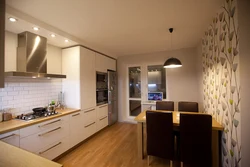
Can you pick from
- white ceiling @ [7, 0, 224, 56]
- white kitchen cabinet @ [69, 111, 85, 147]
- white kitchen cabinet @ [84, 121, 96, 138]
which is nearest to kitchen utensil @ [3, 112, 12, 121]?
white kitchen cabinet @ [69, 111, 85, 147]

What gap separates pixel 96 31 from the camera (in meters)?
2.35

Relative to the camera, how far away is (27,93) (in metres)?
2.28

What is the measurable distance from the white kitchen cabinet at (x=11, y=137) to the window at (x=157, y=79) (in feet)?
11.2

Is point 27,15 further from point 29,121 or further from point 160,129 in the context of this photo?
point 160,129

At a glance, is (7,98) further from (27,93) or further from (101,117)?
(101,117)

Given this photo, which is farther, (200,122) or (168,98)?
(168,98)

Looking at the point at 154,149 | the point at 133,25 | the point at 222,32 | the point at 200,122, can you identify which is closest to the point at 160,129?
the point at 154,149

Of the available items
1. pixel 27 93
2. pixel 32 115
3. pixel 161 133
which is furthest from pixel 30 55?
pixel 161 133

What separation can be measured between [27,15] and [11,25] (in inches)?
14.1

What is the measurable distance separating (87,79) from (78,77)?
275mm

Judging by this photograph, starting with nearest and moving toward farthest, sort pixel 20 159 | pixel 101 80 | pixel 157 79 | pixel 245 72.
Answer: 1. pixel 20 159
2. pixel 245 72
3. pixel 101 80
4. pixel 157 79

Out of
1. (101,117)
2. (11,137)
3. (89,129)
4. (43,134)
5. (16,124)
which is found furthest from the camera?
(101,117)

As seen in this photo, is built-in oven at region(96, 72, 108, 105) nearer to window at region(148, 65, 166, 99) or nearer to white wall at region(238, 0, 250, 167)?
window at region(148, 65, 166, 99)

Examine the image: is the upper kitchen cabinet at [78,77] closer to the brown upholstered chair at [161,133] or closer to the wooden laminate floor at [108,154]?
the wooden laminate floor at [108,154]
